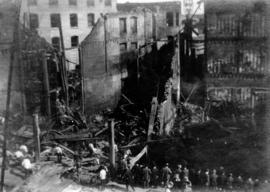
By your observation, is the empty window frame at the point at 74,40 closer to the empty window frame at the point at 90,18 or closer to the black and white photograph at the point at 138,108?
the empty window frame at the point at 90,18

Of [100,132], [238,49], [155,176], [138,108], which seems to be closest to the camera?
[155,176]

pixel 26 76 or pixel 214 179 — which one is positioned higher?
pixel 26 76

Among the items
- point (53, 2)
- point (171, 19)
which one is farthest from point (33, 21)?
point (171, 19)

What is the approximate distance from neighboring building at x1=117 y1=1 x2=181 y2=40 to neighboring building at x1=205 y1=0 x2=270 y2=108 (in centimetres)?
1483

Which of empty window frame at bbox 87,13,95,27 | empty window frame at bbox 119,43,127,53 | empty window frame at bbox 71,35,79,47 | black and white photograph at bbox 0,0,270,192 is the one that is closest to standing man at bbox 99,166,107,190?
black and white photograph at bbox 0,0,270,192

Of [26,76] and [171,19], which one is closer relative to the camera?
[26,76]

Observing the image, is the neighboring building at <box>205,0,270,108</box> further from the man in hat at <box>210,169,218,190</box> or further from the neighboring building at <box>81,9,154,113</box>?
the man in hat at <box>210,169,218,190</box>

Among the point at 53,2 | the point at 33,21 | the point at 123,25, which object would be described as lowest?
the point at 123,25

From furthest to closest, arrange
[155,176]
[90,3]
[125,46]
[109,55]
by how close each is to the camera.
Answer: [90,3] < [125,46] < [109,55] < [155,176]

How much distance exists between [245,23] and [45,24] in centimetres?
2604

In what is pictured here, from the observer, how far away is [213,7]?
25547 millimetres

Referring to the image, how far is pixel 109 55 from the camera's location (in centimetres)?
3275

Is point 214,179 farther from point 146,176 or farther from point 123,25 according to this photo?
point 123,25

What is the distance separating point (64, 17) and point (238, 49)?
2524 centimetres
